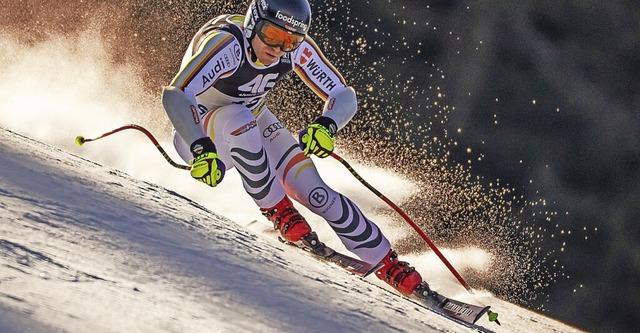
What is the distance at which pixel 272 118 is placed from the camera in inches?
184

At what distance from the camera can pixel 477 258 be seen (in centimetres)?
732

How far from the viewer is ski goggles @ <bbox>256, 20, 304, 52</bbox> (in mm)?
4051

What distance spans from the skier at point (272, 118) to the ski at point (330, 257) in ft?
0.04

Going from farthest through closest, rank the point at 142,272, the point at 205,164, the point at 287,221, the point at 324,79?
the point at 324,79 → the point at 287,221 → the point at 205,164 → the point at 142,272

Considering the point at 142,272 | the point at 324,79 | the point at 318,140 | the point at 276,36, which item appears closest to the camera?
the point at 142,272

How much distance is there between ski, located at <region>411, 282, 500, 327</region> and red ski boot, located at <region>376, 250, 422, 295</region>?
4 cm

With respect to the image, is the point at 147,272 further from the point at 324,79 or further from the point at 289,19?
the point at 324,79

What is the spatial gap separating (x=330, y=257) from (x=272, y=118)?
2.98ft

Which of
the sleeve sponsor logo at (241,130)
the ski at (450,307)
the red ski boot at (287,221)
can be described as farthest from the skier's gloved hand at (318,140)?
the ski at (450,307)

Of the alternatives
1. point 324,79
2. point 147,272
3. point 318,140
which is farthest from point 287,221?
point 147,272

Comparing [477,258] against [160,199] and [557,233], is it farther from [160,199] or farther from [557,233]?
[160,199]

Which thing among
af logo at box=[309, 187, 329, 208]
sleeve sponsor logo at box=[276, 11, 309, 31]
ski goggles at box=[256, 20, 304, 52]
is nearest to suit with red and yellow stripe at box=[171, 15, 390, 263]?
af logo at box=[309, 187, 329, 208]

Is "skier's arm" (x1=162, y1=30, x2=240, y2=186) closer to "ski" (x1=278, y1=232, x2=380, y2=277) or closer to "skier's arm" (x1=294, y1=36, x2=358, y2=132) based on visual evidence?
"skier's arm" (x1=294, y1=36, x2=358, y2=132)

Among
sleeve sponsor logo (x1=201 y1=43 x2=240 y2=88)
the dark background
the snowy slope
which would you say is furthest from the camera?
the dark background
